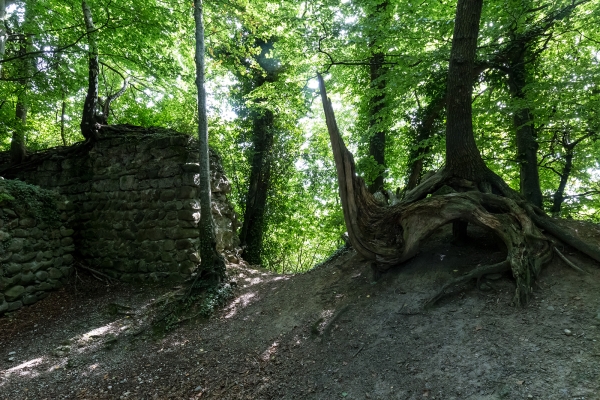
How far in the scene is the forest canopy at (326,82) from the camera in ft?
18.4

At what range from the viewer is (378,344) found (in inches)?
137

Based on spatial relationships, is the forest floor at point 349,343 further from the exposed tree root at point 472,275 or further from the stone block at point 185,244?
the stone block at point 185,244

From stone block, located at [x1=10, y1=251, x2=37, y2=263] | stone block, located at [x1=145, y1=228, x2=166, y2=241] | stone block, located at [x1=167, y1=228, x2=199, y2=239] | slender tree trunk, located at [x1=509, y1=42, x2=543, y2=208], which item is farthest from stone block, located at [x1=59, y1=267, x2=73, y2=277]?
slender tree trunk, located at [x1=509, y1=42, x2=543, y2=208]

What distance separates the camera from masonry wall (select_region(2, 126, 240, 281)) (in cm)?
642

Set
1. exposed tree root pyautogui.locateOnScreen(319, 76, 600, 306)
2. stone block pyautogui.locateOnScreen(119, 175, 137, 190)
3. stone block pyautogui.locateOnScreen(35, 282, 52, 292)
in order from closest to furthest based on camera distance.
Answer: exposed tree root pyautogui.locateOnScreen(319, 76, 600, 306)
stone block pyautogui.locateOnScreen(35, 282, 52, 292)
stone block pyautogui.locateOnScreen(119, 175, 137, 190)

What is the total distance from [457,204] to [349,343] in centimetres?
213

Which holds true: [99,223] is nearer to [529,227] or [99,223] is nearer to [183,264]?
[183,264]

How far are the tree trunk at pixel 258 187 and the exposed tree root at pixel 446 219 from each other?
4.99 meters

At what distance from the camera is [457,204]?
13.6 ft

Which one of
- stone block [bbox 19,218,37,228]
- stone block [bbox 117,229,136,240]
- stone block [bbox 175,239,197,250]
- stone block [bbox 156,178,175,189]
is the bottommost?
stone block [bbox 175,239,197,250]

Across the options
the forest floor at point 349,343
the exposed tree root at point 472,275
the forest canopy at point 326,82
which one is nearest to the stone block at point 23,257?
the forest floor at point 349,343

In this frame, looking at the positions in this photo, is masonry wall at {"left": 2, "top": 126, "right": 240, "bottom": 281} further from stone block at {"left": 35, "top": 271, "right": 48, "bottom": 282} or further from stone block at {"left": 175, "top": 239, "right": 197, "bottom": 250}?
stone block at {"left": 35, "top": 271, "right": 48, "bottom": 282}

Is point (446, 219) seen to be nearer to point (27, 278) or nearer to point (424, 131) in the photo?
point (424, 131)

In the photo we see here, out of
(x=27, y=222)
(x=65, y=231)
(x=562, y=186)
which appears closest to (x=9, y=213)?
(x=27, y=222)
